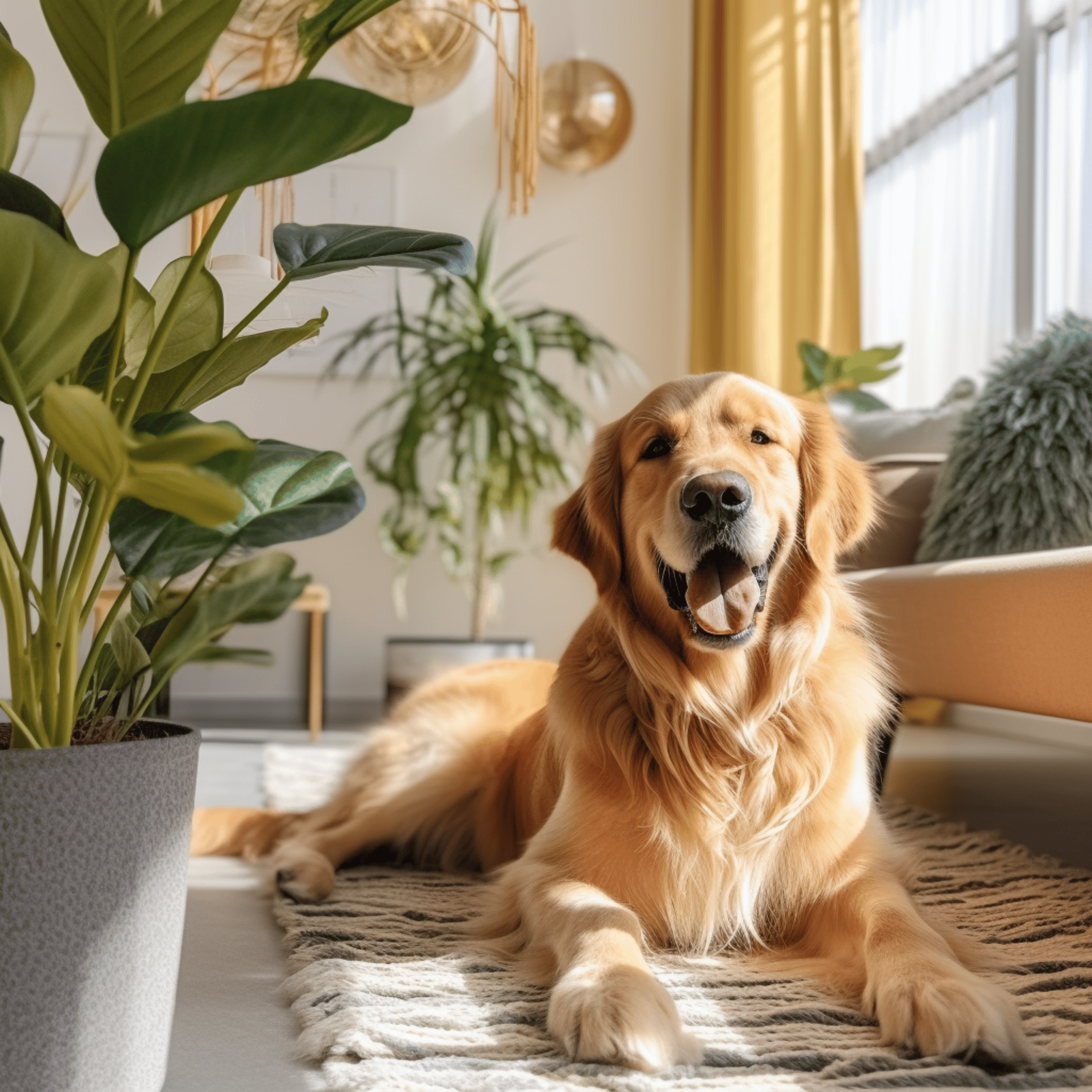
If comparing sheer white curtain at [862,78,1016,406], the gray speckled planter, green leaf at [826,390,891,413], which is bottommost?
the gray speckled planter

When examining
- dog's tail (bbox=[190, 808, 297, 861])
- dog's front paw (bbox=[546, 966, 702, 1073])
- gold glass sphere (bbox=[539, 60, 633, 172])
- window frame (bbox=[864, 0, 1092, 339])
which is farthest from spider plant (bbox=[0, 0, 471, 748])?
gold glass sphere (bbox=[539, 60, 633, 172])

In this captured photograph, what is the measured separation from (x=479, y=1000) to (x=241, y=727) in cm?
339

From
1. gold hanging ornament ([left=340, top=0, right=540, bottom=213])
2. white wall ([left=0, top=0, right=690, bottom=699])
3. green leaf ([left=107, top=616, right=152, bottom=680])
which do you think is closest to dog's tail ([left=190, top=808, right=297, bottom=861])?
green leaf ([left=107, top=616, right=152, bottom=680])

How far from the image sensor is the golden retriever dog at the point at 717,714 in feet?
4.40

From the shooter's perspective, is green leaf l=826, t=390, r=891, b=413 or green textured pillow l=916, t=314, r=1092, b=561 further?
green leaf l=826, t=390, r=891, b=413

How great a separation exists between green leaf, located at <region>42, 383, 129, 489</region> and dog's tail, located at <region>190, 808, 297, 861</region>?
4.66 ft

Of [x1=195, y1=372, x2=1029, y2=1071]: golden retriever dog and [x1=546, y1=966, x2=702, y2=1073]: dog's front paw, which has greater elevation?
[x1=195, y1=372, x2=1029, y2=1071]: golden retriever dog

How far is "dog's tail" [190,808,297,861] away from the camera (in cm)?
193

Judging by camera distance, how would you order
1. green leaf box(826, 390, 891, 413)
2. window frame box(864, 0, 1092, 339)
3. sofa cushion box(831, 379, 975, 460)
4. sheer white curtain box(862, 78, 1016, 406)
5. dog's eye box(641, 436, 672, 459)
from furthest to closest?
sheer white curtain box(862, 78, 1016, 406), window frame box(864, 0, 1092, 339), green leaf box(826, 390, 891, 413), sofa cushion box(831, 379, 975, 460), dog's eye box(641, 436, 672, 459)

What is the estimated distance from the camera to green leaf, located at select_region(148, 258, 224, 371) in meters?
0.91

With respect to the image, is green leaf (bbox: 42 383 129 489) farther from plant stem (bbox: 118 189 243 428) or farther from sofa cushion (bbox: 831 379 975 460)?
sofa cushion (bbox: 831 379 975 460)

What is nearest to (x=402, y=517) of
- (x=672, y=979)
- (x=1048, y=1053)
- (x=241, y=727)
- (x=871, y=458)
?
(x=241, y=727)

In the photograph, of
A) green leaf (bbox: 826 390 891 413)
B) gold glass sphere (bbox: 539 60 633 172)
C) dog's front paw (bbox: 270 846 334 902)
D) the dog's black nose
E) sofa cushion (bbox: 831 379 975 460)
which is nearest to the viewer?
the dog's black nose

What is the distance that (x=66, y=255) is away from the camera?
0.66 meters
